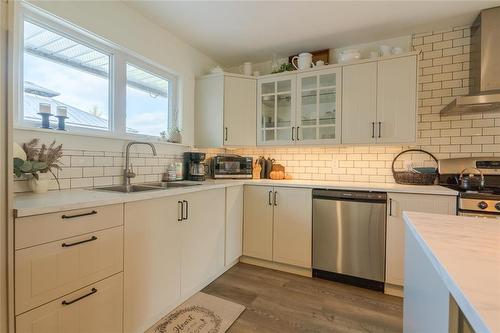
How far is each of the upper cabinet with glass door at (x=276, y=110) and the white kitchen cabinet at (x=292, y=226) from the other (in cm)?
67

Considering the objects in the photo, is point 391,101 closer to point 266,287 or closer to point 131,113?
point 266,287

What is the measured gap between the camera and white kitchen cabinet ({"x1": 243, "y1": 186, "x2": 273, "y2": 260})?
8.69 ft

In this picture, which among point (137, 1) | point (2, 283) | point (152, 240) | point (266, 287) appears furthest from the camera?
point (266, 287)

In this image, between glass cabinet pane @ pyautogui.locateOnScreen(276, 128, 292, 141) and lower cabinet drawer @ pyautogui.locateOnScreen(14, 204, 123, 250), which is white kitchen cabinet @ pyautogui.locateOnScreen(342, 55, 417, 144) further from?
lower cabinet drawer @ pyautogui.locateOnScreen(14, 204, 123, 250)

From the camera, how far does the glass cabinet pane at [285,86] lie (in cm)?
288

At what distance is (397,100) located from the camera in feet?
7.77

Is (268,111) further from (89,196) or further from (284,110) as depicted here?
(89,196)

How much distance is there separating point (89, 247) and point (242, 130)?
205 centimetres

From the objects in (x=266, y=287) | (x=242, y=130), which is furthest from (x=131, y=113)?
(x=266, y=287)

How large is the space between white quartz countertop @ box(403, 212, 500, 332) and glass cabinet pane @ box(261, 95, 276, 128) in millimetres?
2103

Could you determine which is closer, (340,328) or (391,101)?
(340,328)

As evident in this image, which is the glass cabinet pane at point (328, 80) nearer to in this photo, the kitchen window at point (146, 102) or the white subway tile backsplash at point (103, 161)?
the kitchen window at point (146, 102)

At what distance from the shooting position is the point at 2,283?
0.98 meters

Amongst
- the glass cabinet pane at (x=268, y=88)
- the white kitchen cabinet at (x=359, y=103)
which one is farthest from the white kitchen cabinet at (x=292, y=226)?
the glass cabinet pane at (x=268, y=88)
